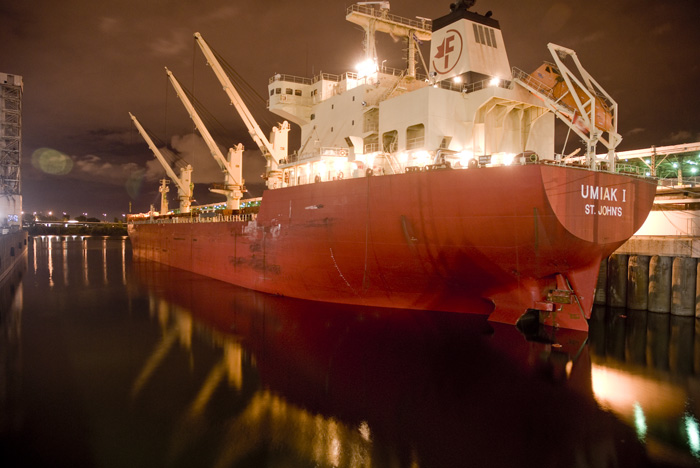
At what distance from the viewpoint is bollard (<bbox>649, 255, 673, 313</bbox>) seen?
11.6 metres

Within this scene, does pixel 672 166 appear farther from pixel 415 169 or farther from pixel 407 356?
pixel 407 356

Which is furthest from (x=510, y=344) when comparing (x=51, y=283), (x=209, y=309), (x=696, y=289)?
(x=51, y=283)

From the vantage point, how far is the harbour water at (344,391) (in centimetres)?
512

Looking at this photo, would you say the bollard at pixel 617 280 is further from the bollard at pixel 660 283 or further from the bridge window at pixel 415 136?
the bridge window at pixel 415 136

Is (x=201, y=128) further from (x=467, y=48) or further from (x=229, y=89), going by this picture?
(x=467, y=48)

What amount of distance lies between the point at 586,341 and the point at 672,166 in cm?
1599

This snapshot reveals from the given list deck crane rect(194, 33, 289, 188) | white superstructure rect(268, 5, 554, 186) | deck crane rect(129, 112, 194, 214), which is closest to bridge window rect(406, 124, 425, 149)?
white superstructure rect(268, 5, 554, 186)

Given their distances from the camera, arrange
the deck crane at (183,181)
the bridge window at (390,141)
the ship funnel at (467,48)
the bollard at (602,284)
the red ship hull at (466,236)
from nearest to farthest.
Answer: the red ship hull at (466,236) < the ship funnel at (467,48) < the bridge window at (390,141) < the bollard at (602,284) < the deck crane at (183,181)

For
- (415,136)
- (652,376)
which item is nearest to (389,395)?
(652,376)

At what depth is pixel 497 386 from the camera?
710cm

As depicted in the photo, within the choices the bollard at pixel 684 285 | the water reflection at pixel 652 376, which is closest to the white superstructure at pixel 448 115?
the bollard at pixel 684 285

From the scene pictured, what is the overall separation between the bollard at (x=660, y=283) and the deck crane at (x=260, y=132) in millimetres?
12525

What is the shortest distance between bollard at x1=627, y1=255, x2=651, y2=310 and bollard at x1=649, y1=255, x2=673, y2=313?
25 centimetres

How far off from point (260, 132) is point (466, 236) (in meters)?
12.4
